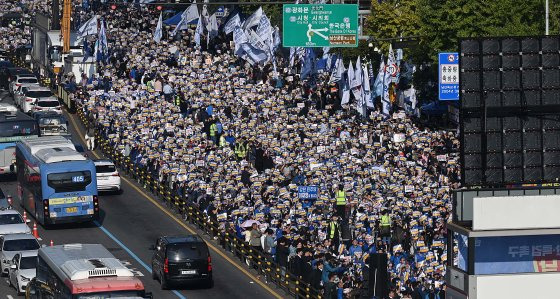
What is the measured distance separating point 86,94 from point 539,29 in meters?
25.9

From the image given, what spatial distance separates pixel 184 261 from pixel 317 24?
15554mm

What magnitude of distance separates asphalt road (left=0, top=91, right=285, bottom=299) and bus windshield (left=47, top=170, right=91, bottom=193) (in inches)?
74.2

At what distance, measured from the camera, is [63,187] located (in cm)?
6156

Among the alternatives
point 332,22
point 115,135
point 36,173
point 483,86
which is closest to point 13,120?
point 115,135

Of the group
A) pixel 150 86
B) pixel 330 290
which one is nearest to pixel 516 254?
pixel 330 290

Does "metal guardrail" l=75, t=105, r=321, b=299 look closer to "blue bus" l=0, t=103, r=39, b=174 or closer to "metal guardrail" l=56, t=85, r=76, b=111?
"blue bus" l=0, t=103, r=39, b=174

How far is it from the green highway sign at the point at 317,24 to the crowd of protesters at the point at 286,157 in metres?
4.52

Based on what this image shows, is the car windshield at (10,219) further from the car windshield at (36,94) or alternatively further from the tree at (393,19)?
the tree at (393,19)

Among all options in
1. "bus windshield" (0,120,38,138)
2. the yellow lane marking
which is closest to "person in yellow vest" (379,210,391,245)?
the yellow lane marking

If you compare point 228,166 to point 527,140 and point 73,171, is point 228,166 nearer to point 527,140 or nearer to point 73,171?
point 73,171

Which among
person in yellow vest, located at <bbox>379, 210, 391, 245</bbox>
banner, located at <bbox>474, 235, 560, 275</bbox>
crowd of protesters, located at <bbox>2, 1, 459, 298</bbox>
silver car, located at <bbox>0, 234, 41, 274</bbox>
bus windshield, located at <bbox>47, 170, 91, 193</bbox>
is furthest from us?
bus windshield, located at <bbox>47, 170, 91, 193</bbox>

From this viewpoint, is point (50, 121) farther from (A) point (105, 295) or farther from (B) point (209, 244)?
(A) point (105, 295)

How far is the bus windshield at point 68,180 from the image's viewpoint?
61.4 meters

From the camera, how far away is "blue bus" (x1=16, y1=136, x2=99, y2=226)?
61.4 metres
